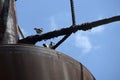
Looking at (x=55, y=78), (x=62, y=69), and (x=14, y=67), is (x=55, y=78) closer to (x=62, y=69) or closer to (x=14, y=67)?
(x=62, y=69)

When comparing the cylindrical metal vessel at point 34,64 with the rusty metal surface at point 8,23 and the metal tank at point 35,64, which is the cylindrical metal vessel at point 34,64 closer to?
the metal tank at point 35,64

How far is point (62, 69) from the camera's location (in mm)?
7246

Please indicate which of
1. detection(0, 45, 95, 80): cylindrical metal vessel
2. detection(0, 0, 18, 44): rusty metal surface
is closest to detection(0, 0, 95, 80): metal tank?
detection(0, 45, 95, 80): cylindrical metal vessel

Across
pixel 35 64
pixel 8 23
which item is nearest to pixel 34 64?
pixel 35 64

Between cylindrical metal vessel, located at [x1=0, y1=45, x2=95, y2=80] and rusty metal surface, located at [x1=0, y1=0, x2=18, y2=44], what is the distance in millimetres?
1303

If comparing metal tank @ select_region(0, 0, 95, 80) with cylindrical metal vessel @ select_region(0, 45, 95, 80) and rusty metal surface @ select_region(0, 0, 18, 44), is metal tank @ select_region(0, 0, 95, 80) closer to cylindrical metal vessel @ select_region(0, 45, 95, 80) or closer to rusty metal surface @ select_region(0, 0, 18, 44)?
cylindrical metal vessel @ select_region(0, 45, 95, 80)

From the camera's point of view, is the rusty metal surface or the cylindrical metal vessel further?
the rusty metal surface

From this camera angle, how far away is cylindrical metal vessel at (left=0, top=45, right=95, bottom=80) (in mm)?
6801

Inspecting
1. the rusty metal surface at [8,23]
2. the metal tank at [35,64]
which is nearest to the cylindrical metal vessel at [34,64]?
the metal tank at [35,64]

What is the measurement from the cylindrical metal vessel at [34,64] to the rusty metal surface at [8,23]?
1303 millimetres

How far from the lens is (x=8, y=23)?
29.0 feet

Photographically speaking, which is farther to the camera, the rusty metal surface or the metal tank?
the rusty metal surface

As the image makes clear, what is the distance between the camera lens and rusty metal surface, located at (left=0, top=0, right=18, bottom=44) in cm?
847

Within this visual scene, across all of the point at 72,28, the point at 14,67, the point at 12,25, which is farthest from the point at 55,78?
the point at 12,25
